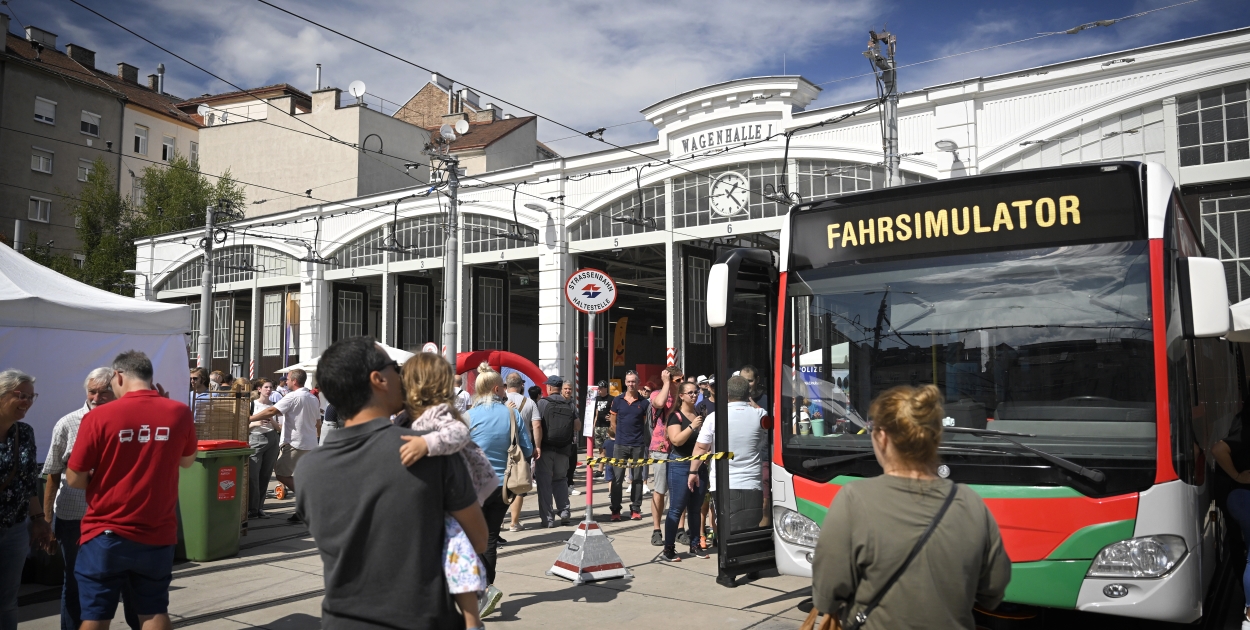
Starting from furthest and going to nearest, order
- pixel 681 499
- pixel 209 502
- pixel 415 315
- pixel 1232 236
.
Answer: pixel 415 315, pixel 1232 236, pixel 681 499, pixel 209 502

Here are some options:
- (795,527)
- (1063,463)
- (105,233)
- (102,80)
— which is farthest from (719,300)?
(102,80)

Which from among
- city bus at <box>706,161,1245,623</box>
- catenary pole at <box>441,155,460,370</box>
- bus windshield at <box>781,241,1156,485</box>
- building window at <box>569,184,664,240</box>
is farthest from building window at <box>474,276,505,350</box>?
bus windshield at <box>781,241,1156,485</box>

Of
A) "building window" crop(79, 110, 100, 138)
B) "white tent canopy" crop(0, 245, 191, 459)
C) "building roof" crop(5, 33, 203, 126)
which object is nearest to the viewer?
"white tent canopy" crop(0, 245, 191, 459)

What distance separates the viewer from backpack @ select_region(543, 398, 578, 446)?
10.5m

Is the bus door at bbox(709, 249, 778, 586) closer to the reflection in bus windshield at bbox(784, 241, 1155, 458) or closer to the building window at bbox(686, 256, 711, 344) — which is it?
the reflection in bus windshield at bbox(784, 241, 1155, 458)

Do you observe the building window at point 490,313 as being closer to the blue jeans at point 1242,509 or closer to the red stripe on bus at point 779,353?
the red stripe on bus at point 779,353

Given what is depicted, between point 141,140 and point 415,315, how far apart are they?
2728 cm

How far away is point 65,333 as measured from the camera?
26.0 ft

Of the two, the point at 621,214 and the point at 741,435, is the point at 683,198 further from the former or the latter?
the point at 741,435

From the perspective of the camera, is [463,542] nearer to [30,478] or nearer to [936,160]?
[30,478]

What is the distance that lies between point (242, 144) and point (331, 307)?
46.4ft

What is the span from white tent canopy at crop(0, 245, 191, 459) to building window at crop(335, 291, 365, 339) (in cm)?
2008

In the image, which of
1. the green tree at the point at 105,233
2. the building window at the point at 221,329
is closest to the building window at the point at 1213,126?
the building window at the point at 221,329

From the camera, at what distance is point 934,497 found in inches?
105
